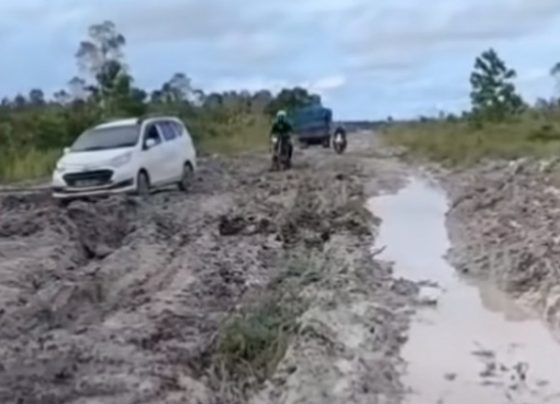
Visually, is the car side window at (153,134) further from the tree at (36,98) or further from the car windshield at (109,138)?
the tree at (36,98)

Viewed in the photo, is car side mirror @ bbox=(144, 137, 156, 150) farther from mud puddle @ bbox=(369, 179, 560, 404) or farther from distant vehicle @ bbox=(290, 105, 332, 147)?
distant vehicle @ bbox=(290, 105, 332, 147)

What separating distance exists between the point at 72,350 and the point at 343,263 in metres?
6.19

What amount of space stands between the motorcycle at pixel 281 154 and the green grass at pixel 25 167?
20.4 ft

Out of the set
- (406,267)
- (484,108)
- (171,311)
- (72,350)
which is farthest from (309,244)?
(484,108)

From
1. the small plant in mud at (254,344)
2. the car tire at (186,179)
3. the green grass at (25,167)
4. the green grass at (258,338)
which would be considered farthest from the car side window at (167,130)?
the small plant in mud at (254,344)

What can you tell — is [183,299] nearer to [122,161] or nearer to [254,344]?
[254,344]

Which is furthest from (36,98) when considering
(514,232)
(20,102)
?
(514,232)

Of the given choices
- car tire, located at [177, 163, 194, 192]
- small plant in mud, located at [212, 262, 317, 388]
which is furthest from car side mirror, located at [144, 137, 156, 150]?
small plant in mud, located at [212, 262, 317, 388]

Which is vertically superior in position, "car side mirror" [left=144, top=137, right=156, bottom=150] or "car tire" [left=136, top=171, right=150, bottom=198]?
"car side mirror" [left=144, top=137, right=156, bottom=150]

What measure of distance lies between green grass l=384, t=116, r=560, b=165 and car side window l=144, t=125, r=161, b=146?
16.1 m

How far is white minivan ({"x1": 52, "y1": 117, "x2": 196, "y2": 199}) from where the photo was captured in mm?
24922

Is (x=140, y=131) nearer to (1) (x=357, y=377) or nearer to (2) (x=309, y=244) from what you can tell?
(2) (x=309, y=244)

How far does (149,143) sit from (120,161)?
1344 millimetres

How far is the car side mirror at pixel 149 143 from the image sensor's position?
85.0ft
